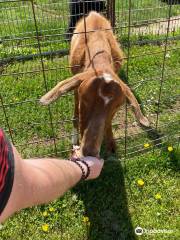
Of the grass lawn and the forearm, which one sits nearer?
the forearm

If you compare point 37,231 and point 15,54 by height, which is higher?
point 15,54

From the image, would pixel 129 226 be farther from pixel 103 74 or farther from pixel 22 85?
pixel 22 85

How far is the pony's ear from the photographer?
11.0 ft

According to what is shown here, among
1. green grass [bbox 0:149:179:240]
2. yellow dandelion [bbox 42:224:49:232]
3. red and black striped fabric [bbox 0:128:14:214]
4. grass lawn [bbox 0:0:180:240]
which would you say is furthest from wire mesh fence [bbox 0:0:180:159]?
red and black striped fabric [bbox 0:128:14:214]

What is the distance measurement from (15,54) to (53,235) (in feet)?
11.9

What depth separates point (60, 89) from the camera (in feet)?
11.4

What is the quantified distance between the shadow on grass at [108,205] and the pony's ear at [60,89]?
3.63 ft

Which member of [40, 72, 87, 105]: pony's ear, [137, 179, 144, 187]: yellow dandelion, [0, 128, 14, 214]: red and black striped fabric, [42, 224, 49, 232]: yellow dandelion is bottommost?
[42, 224, 49, 232]: yellow dandelion

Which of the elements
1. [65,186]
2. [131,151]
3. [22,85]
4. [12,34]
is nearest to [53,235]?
[131,151]

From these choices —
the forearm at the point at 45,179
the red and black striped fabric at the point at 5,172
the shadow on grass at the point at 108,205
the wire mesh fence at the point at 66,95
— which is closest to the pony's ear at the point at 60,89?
the wire mesh fence at the point at 66,95

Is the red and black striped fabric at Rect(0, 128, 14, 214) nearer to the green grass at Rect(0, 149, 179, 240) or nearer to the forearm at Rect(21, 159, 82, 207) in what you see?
the forearm at Rect(21, 159, 82, 207)

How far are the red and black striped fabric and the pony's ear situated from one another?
1.66 metres

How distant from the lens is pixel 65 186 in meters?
2.12

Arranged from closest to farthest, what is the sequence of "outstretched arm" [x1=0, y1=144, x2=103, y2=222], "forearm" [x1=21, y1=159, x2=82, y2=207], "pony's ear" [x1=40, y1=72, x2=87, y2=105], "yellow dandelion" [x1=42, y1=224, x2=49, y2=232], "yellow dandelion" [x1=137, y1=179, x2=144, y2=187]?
"outstretched arm" [x1=0, y1=144, x2=103, y2=222] < "forearm" [x1=21, y1=159, x2=82, y2=207] < "pony's ear" [x1=40, y1=72, x2=87, y2=105] < "yellow dandelion" [x1=42, y1=224, x2=49, y2=232] < "yellow dandelion" [x1=137, y1=179, x2=144, y2=187]
